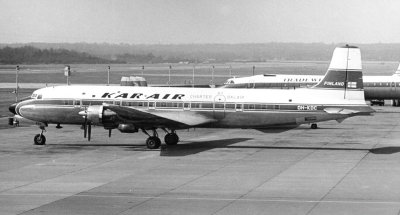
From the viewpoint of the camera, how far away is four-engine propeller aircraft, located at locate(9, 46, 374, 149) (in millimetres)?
39594

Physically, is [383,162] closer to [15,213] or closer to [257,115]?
[257,115]

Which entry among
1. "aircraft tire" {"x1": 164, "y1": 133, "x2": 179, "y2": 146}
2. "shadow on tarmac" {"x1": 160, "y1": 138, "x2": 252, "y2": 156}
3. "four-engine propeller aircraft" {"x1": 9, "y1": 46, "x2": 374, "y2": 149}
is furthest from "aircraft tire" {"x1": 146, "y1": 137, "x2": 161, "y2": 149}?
"aircraft tire" {"x1": 164, "y1": 133, "x2": 179, "y2": 146}

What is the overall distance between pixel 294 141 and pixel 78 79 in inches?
3584

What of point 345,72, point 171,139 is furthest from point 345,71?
point 171,139

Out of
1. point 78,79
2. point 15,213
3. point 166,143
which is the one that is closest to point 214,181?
point 15,213

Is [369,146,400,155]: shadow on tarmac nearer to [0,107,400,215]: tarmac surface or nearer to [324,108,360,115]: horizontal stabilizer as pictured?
[0,107,400,215]: tarmac surface

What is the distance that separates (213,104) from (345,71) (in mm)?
8035

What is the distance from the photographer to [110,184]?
2888 centimetres

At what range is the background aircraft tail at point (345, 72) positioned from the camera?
132 ft

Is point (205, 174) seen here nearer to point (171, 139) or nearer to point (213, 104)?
point (213, 104)

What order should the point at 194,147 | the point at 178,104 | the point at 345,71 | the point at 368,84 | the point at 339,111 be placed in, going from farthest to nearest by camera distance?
the point at 368,84, the point at 194,147, the point at 178,104, the point at 345,71, the point at 339,111

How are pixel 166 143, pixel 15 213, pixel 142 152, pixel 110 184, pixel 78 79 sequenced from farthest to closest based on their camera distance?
pixel 78 79 → pixel 166 143 → pixel 142 152 → pixel 110 184 → pixel 15 213

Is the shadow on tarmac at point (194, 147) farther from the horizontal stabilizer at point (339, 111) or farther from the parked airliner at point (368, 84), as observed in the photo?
the parked airliner at point (368, 84)

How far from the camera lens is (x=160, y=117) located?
1533 inches
